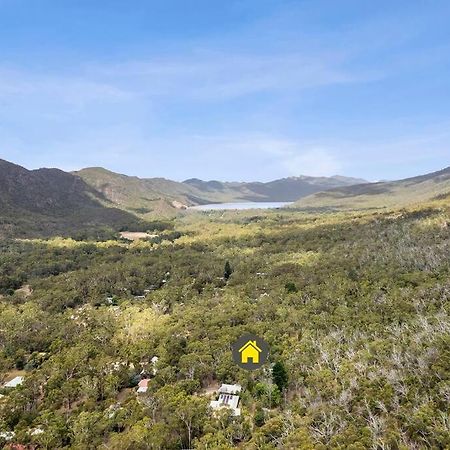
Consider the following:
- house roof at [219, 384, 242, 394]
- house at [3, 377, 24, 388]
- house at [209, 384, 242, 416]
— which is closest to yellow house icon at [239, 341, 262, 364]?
house at [209, 384, 242, 416]

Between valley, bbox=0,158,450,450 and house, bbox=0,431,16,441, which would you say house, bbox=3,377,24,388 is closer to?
valley, bbox=0,158,450,450

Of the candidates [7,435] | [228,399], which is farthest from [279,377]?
[7,435]

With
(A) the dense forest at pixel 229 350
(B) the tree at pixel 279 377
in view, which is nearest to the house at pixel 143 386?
(A) the dense forest at pixel 229 350

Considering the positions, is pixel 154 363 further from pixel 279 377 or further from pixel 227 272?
pixel 227 272

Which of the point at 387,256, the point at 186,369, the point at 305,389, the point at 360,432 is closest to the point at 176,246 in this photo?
the point at 387,256

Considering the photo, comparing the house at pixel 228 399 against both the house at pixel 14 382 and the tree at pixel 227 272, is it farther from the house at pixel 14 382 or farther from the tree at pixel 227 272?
the tree at pixel 227 272

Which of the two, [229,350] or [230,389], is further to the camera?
[229,350]
